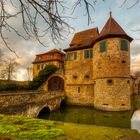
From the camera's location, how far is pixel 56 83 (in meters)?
25.1

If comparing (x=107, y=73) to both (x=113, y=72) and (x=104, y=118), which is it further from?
(x=104, y=118)

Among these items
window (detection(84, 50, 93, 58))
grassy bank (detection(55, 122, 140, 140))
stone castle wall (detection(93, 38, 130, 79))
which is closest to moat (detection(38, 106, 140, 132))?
stone castle wall (detection(93, 38, 130, 79))

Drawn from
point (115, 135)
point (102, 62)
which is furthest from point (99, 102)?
point (115, 135)

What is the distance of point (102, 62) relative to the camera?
1814 cm

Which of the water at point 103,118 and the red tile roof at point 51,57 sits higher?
the red tile roof at point 51,57

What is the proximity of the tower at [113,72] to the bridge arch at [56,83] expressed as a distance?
302 inches

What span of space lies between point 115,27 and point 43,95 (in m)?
11.2

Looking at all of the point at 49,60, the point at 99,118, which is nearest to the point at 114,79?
the point at 99,118

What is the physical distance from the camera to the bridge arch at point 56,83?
2475cm

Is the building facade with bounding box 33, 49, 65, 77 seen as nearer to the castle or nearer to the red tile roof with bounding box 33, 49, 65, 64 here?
the red tile roof with bounding box 33, 49, 65, 64

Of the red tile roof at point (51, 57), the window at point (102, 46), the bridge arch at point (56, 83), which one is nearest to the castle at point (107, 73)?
the window at point (102, 46)

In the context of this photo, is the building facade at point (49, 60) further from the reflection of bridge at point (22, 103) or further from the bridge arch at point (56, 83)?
the reflection of bridge at point (22, 103)

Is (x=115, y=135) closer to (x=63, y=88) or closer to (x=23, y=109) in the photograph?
(x=23, y=109)

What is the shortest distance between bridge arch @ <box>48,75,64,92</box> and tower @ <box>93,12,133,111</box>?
7.67 meters
